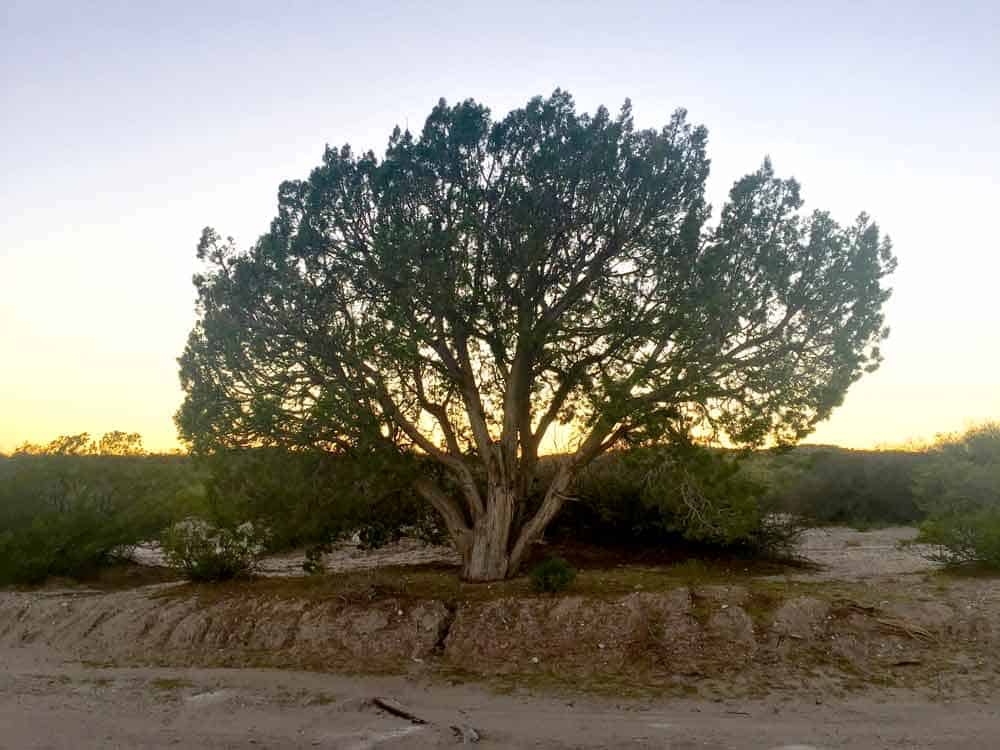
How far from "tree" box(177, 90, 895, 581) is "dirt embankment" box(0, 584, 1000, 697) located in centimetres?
229

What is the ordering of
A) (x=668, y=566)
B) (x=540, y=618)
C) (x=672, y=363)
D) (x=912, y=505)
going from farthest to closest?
(x=912, y=505)
(x=668, y=566)
(x=672, y=363)
(x=540, y=618)

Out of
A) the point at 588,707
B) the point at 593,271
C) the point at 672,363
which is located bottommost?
the point at 588,707

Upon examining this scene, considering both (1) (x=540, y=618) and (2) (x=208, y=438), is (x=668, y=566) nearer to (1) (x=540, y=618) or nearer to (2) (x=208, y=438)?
(1) (x=540, y=618)

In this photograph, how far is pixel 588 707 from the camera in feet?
30.5

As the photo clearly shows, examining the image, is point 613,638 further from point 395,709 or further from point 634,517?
point 634,517


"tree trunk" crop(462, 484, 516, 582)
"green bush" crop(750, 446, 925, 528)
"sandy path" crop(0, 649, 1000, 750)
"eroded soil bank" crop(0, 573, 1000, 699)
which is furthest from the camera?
"green bush" crop(750, 446, 925, 528)

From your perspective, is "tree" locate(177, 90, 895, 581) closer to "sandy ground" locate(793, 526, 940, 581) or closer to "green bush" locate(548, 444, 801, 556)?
"green bush" locate(548, 444, 801, 556)


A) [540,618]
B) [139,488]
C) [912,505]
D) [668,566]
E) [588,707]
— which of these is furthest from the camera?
[912,505]

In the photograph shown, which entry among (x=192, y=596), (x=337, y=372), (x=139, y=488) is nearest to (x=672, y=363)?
(x=337, y=372)

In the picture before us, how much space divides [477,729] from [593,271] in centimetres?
718

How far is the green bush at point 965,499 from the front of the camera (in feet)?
50.0

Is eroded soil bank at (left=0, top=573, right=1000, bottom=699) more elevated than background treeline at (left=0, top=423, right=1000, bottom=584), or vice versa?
background treeline at (left=0, top=423, right=1000, bottom=584)

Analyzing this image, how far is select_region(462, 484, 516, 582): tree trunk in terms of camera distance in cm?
1386

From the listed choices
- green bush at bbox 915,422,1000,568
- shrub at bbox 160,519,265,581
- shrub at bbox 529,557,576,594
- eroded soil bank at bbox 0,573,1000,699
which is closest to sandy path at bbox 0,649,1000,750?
eroded soil bank at bbox 0,573,1000,699
